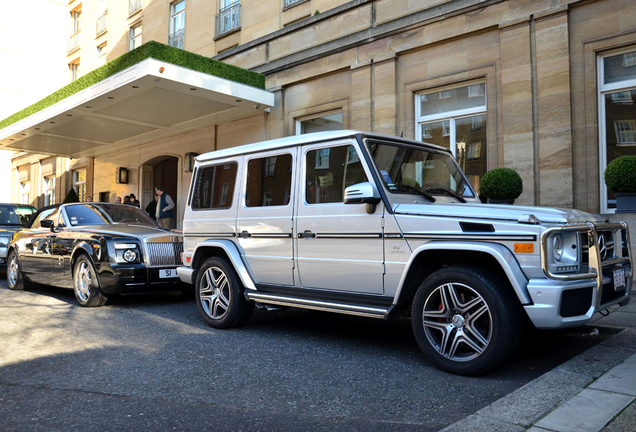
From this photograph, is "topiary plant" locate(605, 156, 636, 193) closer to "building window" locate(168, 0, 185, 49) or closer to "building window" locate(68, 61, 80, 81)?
"building window" locate(168, 0, 185, 49)

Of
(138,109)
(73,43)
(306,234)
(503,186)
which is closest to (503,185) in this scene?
(503,186)

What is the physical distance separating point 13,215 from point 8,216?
107 mm

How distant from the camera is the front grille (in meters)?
3.71

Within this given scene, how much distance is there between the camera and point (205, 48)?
1947 centimetres

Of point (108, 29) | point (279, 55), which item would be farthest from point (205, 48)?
point (108, 29)

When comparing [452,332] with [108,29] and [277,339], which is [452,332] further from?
[108,29]

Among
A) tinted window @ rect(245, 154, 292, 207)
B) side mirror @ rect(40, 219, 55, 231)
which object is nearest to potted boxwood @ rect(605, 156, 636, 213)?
tinted window @ rect(245, 154, 292, 207)

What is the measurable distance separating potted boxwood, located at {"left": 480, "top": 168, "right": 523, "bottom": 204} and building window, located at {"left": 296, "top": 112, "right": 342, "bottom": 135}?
219 inches

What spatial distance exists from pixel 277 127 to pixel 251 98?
4.11 feet

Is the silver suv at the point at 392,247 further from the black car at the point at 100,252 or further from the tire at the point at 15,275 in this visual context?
the tire at the point at 15,275

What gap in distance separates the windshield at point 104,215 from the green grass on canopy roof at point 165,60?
16.5 feet

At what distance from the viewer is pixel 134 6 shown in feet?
79.1

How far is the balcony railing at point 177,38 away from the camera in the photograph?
20.9 m

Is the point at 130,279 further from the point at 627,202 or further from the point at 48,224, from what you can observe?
the point at 627,202
